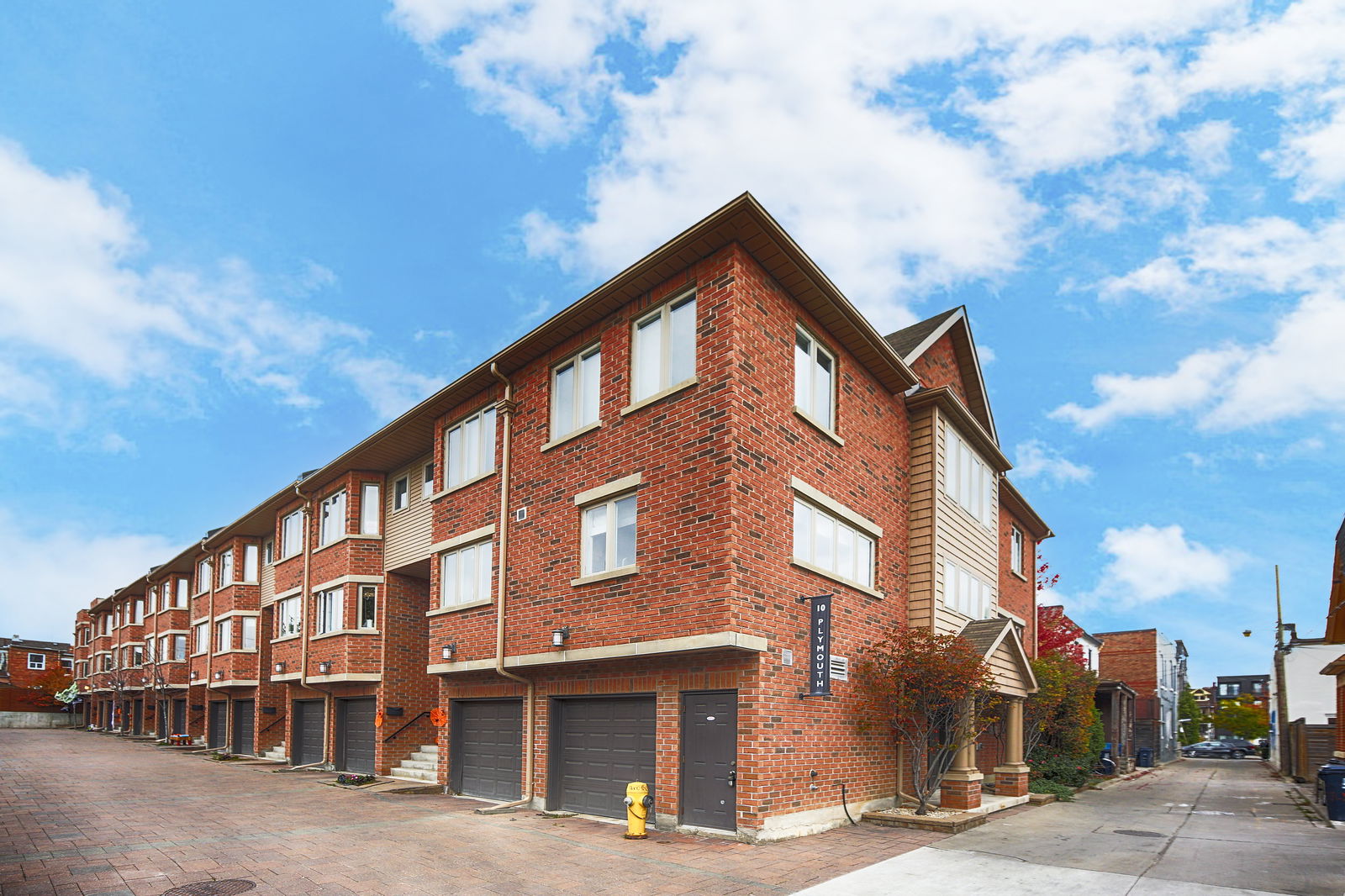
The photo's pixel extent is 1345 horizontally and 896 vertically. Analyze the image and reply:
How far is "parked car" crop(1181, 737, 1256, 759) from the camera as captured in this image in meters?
56.5

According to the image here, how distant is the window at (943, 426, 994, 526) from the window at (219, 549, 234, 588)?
26082 millimetres

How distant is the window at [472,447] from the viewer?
18.6 meters

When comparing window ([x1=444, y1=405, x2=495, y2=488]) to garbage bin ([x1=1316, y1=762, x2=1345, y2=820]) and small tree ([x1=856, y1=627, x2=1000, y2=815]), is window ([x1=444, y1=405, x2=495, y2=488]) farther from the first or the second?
garbage bin ([x1=1316, y1=762, x2=1345, y2=820])

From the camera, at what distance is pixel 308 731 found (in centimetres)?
2661

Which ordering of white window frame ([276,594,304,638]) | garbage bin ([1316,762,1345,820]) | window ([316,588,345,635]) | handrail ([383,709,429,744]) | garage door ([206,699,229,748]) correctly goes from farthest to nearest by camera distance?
garage door ([206,699,229,748])
white window frame ([276,594,304,638])
window ([316,588,345,635])
handrail ([383,709,429,744])
garbage bin ([1316,762,1345,820])

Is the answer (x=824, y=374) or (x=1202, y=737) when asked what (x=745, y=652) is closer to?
(x=824, y=374)

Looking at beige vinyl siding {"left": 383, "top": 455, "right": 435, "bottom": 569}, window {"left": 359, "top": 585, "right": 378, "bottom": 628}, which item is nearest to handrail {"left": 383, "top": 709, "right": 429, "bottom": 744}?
window {"left": 359, "top": 585, "right": 378, "bottom": 628}

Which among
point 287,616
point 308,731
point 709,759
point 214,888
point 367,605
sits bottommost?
point 308,731

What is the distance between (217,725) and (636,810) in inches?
1140

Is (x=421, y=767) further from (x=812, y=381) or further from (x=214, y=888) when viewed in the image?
(x=812, y=381)

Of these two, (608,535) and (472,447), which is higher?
(472,447)

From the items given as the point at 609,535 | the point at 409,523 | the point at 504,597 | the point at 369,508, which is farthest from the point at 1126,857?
the point at 369,508

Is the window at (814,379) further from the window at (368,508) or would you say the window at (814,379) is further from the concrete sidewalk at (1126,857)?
the window at (368,508)

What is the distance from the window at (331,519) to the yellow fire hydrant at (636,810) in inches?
560
